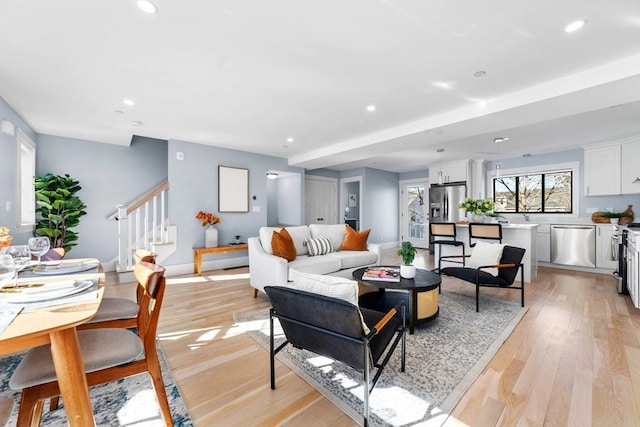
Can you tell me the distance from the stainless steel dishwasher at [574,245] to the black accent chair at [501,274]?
9.68ft

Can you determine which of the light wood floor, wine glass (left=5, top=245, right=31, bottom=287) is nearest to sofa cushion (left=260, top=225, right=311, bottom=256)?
the light wood floor

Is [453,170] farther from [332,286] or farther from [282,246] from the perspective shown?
[332,286]

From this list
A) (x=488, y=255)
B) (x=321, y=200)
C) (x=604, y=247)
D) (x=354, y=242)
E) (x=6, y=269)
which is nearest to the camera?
(x=6, y=269)

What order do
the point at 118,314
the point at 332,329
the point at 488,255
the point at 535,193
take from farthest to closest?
the point at 535,193
the point at 488,255
the point at 118,314
the point at 332,329

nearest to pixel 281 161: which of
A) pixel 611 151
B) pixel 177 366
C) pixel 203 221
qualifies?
pixel 203 221

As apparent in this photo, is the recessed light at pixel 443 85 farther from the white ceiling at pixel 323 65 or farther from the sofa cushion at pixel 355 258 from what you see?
the sofa cushion at pixel 355 258

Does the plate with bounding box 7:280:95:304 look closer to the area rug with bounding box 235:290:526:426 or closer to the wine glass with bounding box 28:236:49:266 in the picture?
the wine glass with bounding box 28:236:49:266

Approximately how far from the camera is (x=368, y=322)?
5.87 ft

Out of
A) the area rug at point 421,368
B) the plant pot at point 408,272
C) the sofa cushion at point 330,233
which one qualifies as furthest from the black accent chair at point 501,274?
the sofa cushion at point 330,233

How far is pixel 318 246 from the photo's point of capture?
12.9 feet

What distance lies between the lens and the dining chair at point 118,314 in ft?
5.38

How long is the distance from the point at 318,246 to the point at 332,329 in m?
2.47

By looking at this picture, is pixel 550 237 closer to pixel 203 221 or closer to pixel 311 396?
pixel 311 396

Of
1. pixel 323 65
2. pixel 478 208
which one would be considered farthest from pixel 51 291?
pixel 478 208
